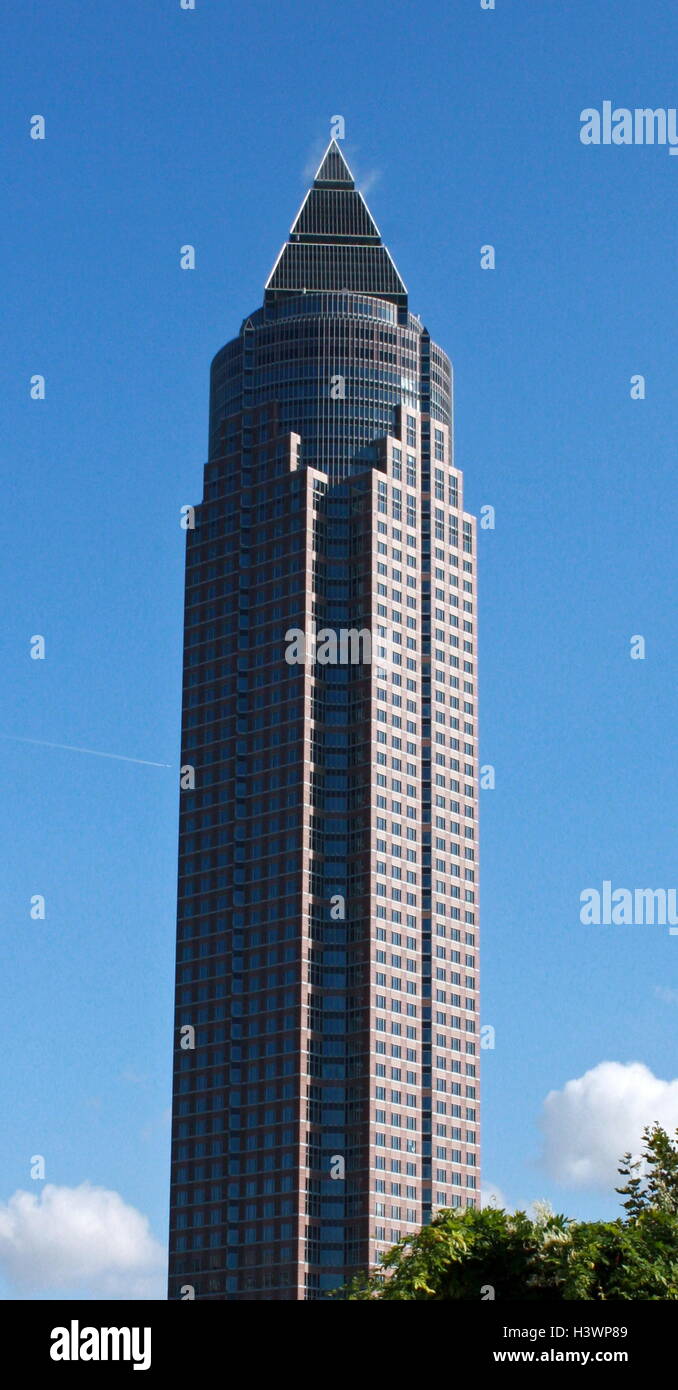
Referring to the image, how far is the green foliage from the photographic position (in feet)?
197

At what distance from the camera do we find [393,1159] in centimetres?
19550

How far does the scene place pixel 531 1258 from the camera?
61281 millimetres

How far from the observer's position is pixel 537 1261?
200 feet

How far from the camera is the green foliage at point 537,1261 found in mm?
59938
